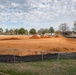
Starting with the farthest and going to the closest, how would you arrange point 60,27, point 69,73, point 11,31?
point 11,31 < point 60,27 < point 69,73

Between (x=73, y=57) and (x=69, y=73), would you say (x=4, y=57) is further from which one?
(x=69, y=73)

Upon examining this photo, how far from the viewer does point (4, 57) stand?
1888 centimetres

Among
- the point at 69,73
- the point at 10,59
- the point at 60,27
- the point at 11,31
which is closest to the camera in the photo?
the point at 69,73

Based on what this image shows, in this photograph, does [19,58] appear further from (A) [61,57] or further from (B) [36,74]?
(B) [36,74]

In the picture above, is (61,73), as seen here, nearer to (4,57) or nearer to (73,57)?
(73,57)

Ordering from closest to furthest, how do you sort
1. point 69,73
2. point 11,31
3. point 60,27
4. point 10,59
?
point 69,73 → point 10,59 → point 60,27 → point 11,31

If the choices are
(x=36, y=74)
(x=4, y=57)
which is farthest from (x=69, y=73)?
(x=4, y=57)

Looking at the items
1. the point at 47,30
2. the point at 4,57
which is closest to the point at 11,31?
the point at 47,30

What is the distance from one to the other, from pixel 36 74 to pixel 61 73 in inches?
56.0

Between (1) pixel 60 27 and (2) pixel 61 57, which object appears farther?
(1) pixel 60 27

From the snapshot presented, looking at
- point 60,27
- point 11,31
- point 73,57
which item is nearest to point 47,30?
point 60,27

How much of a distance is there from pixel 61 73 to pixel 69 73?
1.54 feet

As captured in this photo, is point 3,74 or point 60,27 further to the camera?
point 60,27

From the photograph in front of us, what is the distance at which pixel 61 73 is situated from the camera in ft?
39.2
